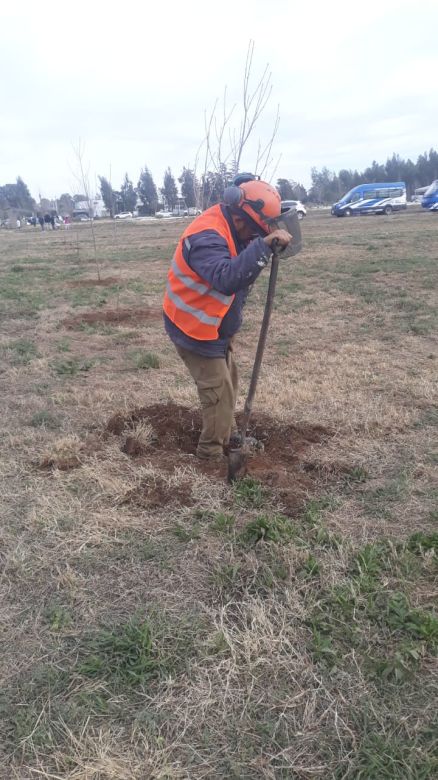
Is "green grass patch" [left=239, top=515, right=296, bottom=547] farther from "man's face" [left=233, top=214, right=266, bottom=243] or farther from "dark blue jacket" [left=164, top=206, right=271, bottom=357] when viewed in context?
"man's face" [left=233, top=214, right=266, bottom=243]

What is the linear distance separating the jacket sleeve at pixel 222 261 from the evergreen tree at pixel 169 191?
88.5 metres

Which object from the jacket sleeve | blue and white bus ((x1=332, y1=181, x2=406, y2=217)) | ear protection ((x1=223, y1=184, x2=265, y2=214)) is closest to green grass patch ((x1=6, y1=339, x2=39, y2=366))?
the jacket sleeve

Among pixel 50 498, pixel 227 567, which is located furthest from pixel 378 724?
pixel 50 498

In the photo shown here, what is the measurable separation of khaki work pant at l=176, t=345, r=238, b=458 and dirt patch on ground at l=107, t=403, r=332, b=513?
0.48 feet

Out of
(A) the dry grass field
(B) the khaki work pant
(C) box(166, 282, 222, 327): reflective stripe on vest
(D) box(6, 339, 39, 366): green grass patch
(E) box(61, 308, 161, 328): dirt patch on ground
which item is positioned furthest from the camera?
(E) box(61, 308, 161, 328): dirt patch on ground

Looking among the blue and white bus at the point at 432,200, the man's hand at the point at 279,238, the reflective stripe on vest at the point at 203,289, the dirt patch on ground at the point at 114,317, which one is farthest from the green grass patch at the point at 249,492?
the blue and white bus at the point at 432,200

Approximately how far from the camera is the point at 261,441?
13.3 feet

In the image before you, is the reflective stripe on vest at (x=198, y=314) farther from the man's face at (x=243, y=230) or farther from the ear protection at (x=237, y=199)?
the ear protection at (x=237, y=199)

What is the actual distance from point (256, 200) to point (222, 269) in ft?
1.43

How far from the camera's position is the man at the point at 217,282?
2.91 m

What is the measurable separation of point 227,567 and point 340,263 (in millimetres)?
12487

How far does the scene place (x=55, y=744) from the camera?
74.2 inches

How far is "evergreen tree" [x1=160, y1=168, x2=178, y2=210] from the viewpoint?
87875 mm

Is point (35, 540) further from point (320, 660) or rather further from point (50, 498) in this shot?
point (320, 660)
